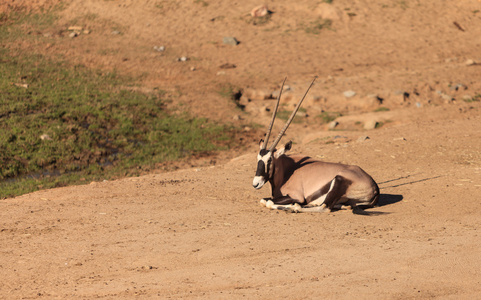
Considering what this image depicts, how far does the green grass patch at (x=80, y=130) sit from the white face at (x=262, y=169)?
526 centimetres

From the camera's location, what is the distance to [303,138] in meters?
15.8

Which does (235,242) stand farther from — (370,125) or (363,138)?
(370,125)

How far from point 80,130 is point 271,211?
25.8ft

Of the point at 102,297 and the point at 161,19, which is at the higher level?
the point at 102,297

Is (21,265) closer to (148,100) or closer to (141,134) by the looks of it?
(141,134)

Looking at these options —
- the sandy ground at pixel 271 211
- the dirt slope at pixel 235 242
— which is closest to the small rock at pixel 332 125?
the sandy ground at pixel 271 211

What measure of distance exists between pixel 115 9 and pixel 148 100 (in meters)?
8.17

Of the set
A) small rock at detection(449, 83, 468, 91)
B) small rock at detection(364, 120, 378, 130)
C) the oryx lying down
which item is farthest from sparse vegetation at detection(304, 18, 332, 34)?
the oryx lying down

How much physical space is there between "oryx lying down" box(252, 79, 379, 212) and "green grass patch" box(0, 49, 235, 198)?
5.24m

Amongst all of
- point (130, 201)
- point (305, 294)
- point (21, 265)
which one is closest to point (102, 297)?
point (21, 265)

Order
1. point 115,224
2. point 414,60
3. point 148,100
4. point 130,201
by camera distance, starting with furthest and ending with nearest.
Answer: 1. point 414,60
2. point 148,100
3. point 130,201
4. point 115,224

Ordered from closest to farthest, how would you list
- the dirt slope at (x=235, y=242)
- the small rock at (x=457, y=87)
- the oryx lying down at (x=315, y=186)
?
1. the dirt slope at (x=235, y=242)
2. the oryx lying down at (x=315, y=186)
3. the small rock at (x=457, y=87)

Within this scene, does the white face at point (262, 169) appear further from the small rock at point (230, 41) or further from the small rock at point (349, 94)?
the small rock at point (230, 41)

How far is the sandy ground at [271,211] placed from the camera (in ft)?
19.6
